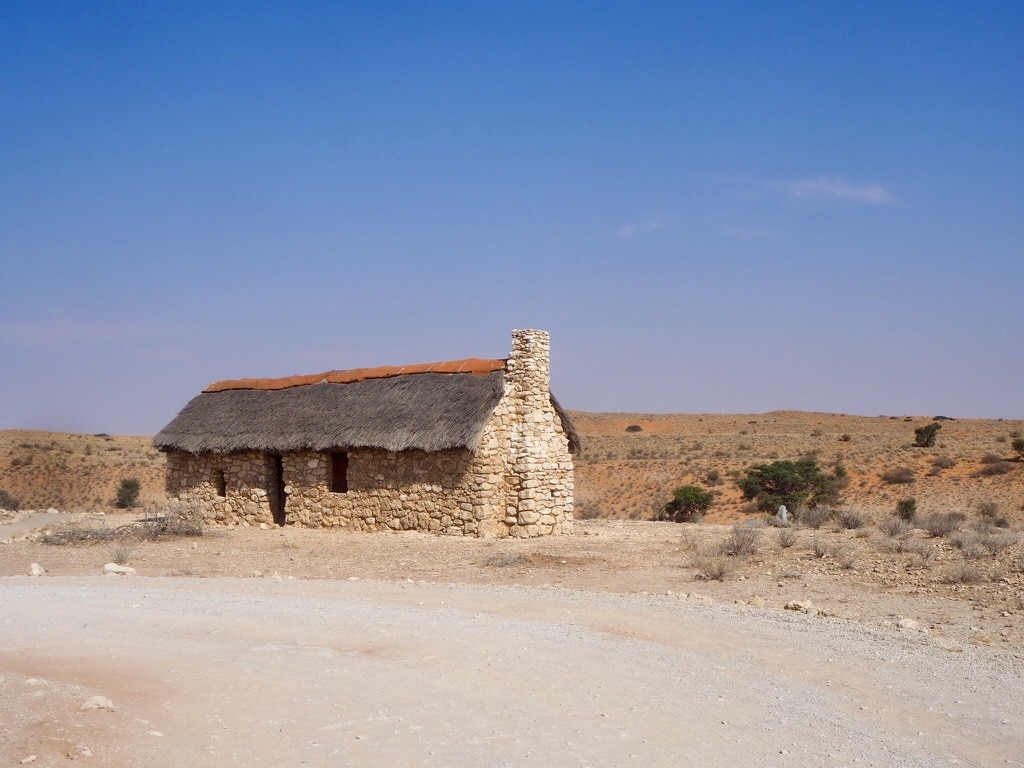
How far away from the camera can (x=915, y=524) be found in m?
18.3

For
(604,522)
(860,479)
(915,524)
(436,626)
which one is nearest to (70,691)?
(436,626)

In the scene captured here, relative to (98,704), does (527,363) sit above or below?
above

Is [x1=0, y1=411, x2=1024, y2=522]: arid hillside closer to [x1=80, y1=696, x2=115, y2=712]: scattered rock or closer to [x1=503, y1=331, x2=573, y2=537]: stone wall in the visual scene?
[x1=503, y1=331, x2=573, y2=537]: stone wall

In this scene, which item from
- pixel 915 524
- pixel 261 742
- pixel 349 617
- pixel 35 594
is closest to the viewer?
pixel 261 742

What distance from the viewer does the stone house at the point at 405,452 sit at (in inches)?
733

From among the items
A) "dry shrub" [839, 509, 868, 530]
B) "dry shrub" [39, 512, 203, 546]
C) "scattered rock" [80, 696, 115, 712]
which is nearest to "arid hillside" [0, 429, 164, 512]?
"dry shrub" [39, 512, 203, 546]

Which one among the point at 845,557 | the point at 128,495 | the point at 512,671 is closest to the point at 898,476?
the point at 845,557

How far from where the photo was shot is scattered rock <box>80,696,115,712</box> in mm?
5641

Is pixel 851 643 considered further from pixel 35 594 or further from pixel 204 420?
pixel 204 420

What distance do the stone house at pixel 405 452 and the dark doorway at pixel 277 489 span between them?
3 cm

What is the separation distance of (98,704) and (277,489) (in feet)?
53.8

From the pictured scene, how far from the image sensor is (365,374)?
2183 centimetres

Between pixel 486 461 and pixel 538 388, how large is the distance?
1956mm

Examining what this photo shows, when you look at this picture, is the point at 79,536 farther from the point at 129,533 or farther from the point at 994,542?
the point at 994,542
